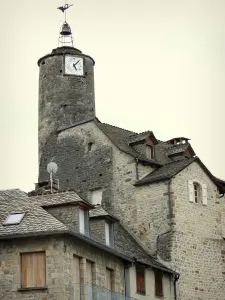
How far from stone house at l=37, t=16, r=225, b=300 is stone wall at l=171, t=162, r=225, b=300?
0.05 metres

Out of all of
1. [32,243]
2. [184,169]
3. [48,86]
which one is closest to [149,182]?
[184,169]

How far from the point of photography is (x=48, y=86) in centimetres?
5581

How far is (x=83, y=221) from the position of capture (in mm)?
38531

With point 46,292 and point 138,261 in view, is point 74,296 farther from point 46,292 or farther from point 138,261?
point 138,261

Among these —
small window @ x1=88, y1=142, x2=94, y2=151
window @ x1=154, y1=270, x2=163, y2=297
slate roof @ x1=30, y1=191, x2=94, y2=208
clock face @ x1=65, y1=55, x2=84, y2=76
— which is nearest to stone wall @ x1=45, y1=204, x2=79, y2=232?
slate roof @ x1=30, y1=191, x2=94, y2=208

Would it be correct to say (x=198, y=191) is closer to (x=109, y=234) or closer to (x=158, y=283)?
(x=158, y=283)

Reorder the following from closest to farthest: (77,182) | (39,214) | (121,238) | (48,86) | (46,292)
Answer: (46,292), (39,214), (121,238), (77,182), (48,86)

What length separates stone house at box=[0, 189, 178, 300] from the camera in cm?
3475

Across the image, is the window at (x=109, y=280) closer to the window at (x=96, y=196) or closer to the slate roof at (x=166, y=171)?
the slate roof at (x=166, y=171)

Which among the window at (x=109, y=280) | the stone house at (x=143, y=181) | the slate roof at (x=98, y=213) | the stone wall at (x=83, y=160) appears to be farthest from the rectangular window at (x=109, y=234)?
the stone wall at (x=83, y=160)

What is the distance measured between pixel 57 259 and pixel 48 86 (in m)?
22.4

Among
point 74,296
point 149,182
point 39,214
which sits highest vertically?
point 149,182

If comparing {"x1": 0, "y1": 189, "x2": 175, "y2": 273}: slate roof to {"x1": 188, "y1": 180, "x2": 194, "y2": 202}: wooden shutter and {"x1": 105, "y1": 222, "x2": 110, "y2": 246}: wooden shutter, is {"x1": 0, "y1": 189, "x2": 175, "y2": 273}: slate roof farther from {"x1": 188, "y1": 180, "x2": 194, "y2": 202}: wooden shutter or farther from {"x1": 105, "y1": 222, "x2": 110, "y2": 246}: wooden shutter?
{"x1": 188, "y1": 180, "x2": 194, "y2": 202}: wooden shutter

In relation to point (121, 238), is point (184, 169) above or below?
above
